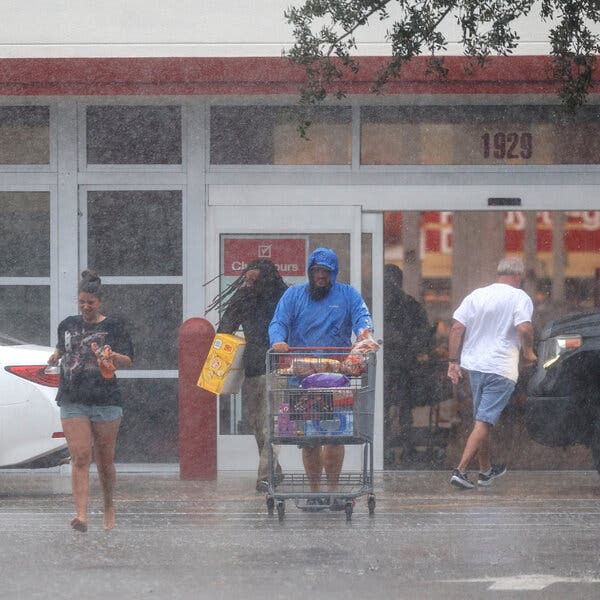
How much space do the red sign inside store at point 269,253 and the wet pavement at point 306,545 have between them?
7.21ft

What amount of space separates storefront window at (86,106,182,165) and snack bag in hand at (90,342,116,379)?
4614 millimetres

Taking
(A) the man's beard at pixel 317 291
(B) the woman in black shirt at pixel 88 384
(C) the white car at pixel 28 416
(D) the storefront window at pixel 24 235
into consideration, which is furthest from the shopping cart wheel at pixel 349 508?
(D) the storefront window at pixel 24 235

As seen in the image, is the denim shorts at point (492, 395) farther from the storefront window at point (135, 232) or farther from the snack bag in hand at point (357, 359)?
the storefront window at point (135, 232)

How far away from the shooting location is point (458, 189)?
13.8 m

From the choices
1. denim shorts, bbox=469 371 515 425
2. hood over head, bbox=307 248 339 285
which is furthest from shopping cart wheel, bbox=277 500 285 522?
denim shorts, bbox=469 371 515 425

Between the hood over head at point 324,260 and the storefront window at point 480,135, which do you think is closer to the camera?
the hood over head at point 324,260

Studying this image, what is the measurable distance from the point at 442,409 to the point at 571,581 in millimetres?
6350

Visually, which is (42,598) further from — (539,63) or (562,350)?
(539,63)

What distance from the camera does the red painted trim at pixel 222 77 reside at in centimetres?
1309

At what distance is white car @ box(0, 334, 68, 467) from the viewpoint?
11.7m

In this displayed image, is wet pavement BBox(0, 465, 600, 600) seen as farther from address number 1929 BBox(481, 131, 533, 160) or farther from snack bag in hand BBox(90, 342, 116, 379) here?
address number 1929 BBox(481, 131, 533, 160)

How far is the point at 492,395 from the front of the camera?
12195 millimetres

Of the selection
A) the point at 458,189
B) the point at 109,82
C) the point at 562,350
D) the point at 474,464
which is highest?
the point at 109,82

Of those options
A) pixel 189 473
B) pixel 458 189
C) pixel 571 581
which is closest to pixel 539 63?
pixel 458 189
